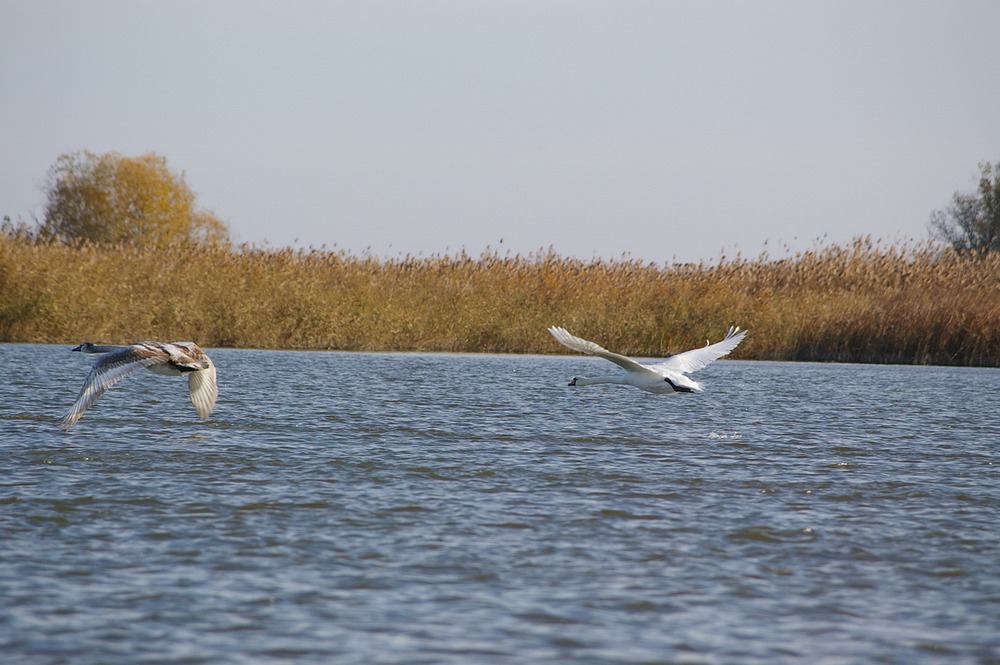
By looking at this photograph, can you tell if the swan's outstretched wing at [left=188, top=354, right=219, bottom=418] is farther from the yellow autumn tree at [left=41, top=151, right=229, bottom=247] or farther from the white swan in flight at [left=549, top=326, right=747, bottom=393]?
the yellow autumn tree at [left=41, top=151, right=229, bottom=247]

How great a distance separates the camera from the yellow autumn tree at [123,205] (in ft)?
153

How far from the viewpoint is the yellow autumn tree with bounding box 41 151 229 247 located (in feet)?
153

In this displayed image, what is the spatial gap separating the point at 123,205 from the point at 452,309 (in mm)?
26322

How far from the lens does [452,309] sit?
25.0 metres

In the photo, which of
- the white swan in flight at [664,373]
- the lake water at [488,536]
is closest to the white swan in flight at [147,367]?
the lake water at [488,536]

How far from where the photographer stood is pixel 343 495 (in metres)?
8.55

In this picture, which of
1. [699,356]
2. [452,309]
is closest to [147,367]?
[699,356]

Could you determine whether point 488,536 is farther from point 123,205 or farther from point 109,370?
point 123,205

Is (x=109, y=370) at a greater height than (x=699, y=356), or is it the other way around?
(x=699, y=356)

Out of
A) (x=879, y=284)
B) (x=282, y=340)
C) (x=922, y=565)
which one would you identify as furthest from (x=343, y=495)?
(x=879, y=284)

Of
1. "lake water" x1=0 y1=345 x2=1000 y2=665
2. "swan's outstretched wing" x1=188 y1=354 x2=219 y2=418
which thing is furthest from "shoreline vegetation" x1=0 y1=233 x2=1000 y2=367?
"swan's outstretched wing" x1=188 y1=354 x2=219 y2=418

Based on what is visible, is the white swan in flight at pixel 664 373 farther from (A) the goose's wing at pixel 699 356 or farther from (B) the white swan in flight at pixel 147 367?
(B) the white swan in flight at pixel 147 367

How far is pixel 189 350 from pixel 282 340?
13.6 m

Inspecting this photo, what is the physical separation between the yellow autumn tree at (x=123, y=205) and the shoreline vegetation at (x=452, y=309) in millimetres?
21061
